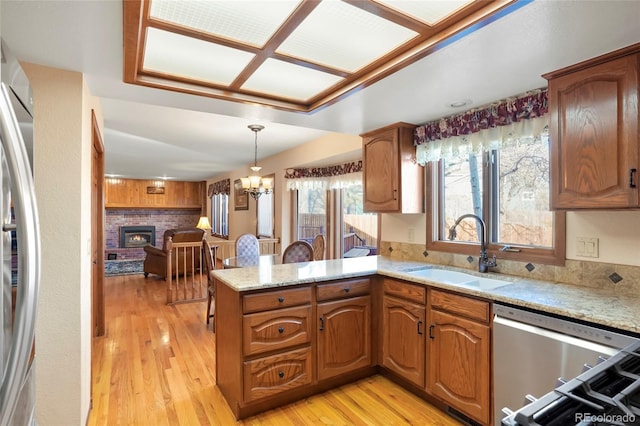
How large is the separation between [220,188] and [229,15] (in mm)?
7412

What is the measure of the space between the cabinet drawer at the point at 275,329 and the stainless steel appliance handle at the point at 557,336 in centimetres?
115

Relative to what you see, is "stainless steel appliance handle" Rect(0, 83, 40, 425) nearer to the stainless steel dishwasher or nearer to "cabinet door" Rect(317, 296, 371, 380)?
"cabinet door" Rect(317, 296, 371, 380)

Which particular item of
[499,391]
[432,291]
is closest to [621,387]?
[499,391]

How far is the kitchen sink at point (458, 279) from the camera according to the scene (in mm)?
2189

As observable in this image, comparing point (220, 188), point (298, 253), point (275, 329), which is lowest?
point (275, 329)

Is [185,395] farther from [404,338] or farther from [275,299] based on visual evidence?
[404,338]

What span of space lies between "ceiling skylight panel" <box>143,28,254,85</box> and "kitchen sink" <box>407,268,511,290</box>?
1.79 meters

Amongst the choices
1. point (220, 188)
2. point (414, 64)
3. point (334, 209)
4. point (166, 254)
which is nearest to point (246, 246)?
point (334, 209)

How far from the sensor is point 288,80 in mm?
2121

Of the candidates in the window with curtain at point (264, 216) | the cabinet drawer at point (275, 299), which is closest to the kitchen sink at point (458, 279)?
the cabinet drawer at point (275, 299)

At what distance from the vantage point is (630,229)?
1.83 metres

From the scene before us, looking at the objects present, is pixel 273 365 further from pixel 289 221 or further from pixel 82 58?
pixel 289 221

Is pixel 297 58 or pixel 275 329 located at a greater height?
pixel 297 58

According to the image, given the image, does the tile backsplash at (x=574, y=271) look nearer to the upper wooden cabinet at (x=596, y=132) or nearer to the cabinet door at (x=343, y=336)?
the upper wooden cabinet at (x=596, y=132)
